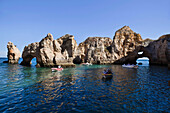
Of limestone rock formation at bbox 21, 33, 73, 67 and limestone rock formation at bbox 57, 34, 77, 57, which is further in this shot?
limestone rock formation at bbox 57, 34, 77, 57

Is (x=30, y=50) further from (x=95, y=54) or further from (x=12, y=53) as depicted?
(x=95, y=54)

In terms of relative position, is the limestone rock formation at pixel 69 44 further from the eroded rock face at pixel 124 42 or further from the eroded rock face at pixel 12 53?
the eroded rock face at pixel 12 53

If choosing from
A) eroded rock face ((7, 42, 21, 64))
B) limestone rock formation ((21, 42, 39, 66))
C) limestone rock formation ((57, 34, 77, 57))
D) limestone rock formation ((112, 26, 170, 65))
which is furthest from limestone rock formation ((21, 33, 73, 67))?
limestone rock formation ((112, 26, 170, 65))

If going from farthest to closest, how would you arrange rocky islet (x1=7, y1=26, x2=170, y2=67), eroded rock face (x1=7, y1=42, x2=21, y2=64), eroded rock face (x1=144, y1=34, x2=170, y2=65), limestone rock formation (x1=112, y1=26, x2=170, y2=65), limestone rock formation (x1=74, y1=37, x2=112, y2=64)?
limestone rock formation (x1=74, y1=37, x2=112, y2=64) < eroded rock face (x1=7, y1=42, x2=21, y2=64) < limestone rock formation (x1=112, y1=26, x2=170, y2=65) < eroded rock face (x1=144, y1=34, x2=170, y2=65) < rocky islet (x1=7, y1=26, x2=170, y2=67)

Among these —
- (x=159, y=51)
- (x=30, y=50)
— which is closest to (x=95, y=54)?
(x=159, y=51)

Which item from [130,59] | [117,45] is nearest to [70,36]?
[117,45]

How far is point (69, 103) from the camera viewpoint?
10.5 metres

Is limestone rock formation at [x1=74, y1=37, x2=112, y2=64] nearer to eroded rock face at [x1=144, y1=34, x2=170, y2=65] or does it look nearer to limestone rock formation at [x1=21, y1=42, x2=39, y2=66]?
eroded rock face at [x1=144, y1=34, x2=170, y2=65]

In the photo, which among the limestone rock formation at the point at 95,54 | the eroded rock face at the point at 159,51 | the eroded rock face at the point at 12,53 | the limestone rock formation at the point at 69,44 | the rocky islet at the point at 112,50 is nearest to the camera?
the rocky islet at the point at 112,50

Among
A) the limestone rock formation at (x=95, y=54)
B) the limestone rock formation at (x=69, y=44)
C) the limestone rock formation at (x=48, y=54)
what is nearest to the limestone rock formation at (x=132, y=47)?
the limestone rock formation at (x=95, y=54)

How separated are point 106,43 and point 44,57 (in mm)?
74864

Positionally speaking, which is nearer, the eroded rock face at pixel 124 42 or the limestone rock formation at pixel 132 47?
the limestone rock formation at pixel 132 47

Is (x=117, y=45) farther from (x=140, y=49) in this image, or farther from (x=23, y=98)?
(x=23, y=98)

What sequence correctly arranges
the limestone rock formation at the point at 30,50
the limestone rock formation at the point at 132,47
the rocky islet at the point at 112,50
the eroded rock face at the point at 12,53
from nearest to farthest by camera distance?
the rocky islet at the point at 112,50, the limestone rock formation at the point at 30,50, the limestone rock formation at the point at 132,47, the eroded rock face at the point at 12,53
